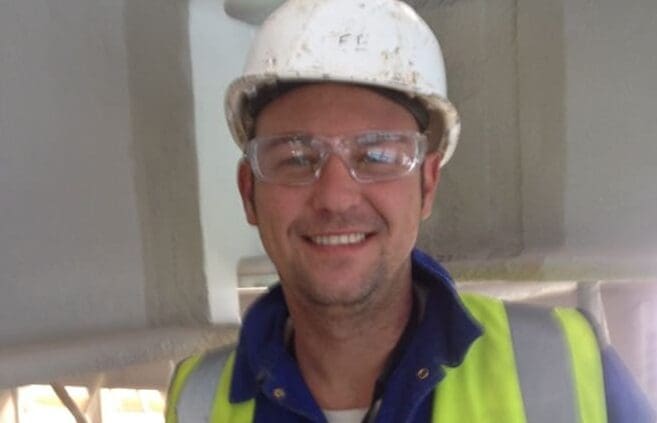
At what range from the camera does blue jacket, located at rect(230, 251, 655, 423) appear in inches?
42.6

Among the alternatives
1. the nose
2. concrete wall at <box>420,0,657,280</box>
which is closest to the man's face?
the nose

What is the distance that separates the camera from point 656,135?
4.62 ft

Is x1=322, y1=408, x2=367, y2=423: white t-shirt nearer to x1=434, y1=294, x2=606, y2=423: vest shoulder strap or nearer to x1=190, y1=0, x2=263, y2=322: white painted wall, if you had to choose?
x1=434, y1=294, x2=606, y2=423: vest shoulder strap

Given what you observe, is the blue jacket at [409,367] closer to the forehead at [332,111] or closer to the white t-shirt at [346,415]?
the white t-shirt at [346,415]

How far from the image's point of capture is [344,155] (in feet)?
3.75

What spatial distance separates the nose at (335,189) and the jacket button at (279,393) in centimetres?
28

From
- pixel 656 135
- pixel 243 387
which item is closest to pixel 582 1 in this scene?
pixel 656 135

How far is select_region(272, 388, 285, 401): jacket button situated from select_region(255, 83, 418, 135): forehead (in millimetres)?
398

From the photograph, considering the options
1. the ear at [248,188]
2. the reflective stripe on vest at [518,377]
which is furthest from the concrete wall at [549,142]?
the ear at [248,188]

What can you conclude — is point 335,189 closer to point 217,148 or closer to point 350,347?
point 350,347

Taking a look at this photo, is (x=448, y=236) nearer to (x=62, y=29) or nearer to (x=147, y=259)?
(x=147, y=259)

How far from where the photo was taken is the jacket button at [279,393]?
115 centimetres

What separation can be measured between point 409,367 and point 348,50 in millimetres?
489

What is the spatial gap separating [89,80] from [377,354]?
832 millimetres
